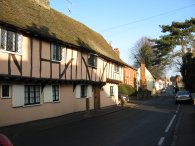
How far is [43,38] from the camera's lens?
20953 millimetres

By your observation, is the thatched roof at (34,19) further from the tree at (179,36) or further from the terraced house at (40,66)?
the tree at (179,36)

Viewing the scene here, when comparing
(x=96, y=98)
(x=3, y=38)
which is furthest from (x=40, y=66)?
(x=96, y=98)

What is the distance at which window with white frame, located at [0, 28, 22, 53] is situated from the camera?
56.8 feet

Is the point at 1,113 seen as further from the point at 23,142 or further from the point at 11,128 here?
the point at 23,142

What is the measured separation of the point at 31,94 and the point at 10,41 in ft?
12.8

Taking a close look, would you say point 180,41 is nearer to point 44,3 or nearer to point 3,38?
point 44,3

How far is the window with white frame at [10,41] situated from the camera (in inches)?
681

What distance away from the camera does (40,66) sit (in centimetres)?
2075

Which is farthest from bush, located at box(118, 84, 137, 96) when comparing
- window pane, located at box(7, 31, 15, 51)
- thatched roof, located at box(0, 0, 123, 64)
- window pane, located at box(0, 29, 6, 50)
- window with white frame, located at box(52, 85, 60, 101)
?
window pane, located at box(0, 29, 6, 50)

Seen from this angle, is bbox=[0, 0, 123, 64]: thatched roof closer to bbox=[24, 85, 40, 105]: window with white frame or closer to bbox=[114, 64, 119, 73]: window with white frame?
bbox=[24, 85, 40, 105]: window with white frame

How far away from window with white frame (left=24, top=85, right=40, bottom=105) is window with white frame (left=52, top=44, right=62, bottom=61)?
2666mm

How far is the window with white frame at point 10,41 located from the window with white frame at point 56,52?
4112 mm

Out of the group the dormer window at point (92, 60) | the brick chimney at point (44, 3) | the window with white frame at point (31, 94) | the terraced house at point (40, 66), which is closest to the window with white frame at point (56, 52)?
the terraced house at point (40, 66)

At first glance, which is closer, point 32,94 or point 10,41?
point 10,41
